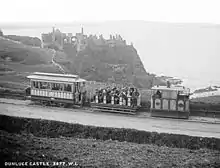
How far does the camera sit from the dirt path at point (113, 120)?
10.4m

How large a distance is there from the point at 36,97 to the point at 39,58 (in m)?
9.18

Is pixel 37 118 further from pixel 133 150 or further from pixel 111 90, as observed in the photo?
pixel 133 150

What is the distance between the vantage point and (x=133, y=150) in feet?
28.0

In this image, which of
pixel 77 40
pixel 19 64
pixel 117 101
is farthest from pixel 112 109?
pixel 77 40

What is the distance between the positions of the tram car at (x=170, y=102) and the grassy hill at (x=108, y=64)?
7.53 m

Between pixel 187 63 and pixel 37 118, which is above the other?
pixel 187 63

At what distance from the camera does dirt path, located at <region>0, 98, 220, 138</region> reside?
10.4 meters

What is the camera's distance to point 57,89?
516 inches

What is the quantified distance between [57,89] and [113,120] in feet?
10.1

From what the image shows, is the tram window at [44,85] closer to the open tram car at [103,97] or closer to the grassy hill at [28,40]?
the open tram car at [103,97]

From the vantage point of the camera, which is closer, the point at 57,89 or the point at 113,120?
the point at 113,120

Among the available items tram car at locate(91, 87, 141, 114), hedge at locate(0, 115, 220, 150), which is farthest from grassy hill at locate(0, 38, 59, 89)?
hedge at locate(0, 115, 220, 150)

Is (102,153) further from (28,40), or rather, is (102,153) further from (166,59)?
(28,40)

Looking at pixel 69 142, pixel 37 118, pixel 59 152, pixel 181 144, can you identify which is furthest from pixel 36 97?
pixel 181 144
